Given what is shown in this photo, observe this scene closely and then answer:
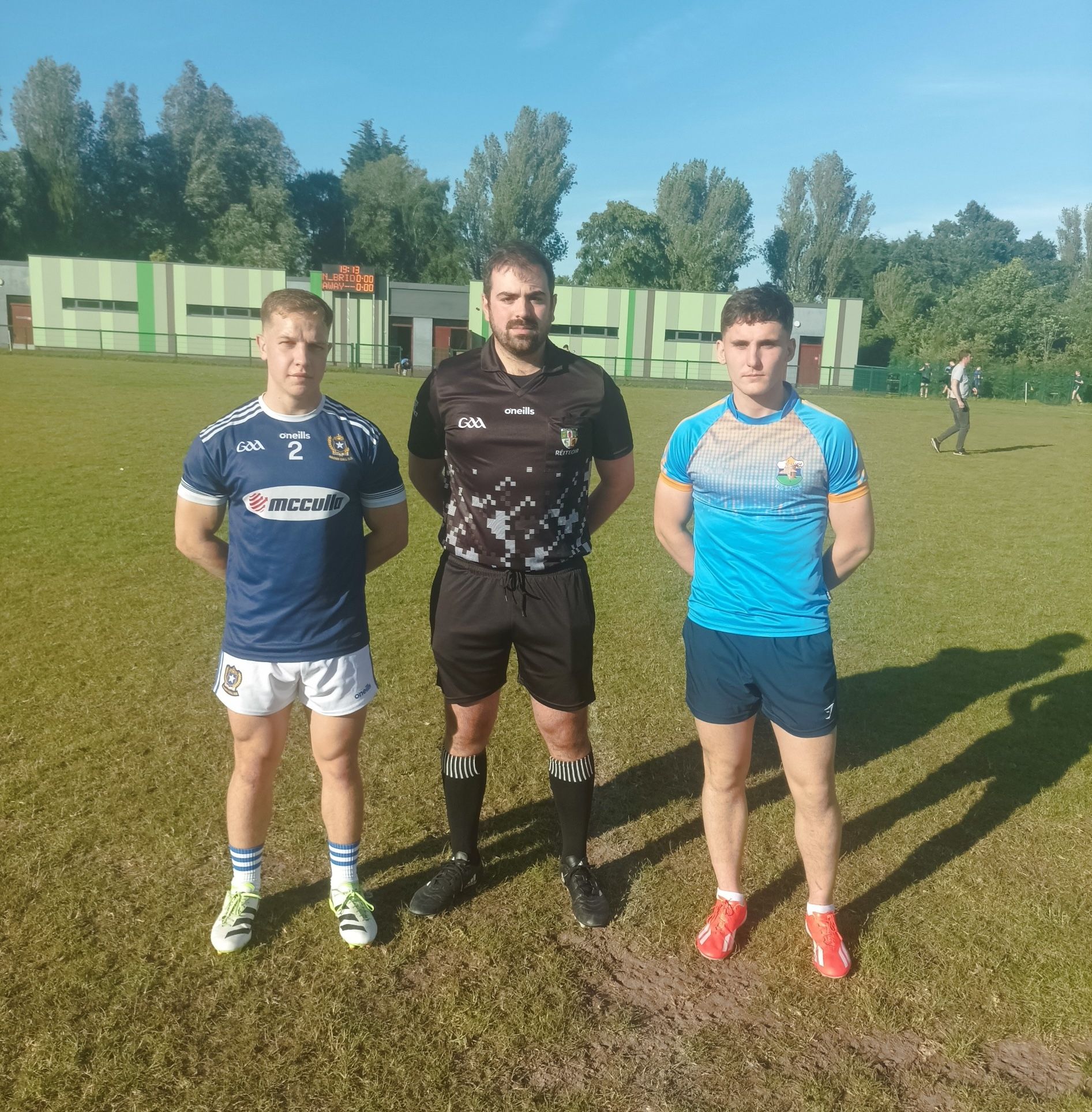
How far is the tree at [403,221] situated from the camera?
69.4 metres

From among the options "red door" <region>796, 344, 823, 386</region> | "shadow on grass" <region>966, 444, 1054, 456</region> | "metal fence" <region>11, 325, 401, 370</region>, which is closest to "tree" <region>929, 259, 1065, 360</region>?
"red door" <region>796, 344, 823, 386</region>

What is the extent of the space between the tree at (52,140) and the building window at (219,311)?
22.3 meters

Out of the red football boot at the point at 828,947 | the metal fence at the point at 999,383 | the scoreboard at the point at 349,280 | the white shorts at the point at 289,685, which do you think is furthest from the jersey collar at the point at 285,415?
the metal fence at the point at 999,383

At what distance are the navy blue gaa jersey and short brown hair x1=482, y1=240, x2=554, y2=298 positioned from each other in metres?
0.67

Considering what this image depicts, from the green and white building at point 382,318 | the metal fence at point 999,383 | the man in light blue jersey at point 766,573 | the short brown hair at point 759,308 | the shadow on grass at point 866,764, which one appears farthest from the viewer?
the green and white building at point 382,318

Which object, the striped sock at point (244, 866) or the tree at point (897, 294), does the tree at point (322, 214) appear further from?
the striped sock at point (244, 866)

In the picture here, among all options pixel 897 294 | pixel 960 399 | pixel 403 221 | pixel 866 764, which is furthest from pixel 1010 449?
pixel 403 221

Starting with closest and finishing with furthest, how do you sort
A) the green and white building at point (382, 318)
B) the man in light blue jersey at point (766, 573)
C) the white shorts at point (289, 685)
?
the man in light blue jersey at point (766, 573)
the white shorts at point (289, 685)
the green and white building at point (382, 318)

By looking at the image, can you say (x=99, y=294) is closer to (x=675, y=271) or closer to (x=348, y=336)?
(x=348, y=336)

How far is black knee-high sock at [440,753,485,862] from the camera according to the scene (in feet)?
11.6

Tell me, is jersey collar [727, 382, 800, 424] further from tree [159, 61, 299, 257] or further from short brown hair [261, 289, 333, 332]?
tree [159, 61, 299, 257]

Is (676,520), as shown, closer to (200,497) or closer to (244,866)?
(200,497)

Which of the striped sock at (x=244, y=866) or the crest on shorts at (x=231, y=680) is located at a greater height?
the crest on shorts at (x=231, y=680)

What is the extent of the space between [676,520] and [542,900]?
1545 mm
